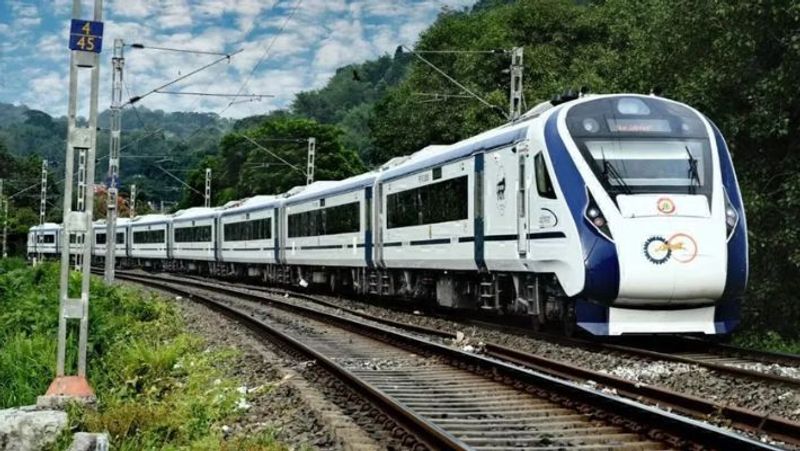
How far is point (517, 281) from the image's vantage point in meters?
14.7

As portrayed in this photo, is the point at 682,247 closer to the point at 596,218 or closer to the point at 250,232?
the point at 596,218

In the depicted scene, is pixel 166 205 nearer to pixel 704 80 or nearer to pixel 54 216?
pixel 54 216

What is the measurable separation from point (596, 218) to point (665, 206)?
84 cm

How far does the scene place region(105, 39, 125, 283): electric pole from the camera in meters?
27.2

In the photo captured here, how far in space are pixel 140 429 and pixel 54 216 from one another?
93094 mm

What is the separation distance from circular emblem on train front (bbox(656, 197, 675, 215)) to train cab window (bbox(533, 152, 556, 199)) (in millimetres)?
1387

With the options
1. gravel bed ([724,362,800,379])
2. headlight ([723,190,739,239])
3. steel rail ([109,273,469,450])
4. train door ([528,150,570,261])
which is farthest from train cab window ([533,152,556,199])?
steel rail ([109,273,469,450])

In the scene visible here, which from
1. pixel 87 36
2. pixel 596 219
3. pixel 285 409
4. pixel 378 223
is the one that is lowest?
pixel 285 409

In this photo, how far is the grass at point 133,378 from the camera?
301 inches

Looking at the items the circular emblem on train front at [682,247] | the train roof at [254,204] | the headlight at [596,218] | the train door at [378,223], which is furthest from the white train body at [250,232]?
the circular emblem on train front at [682,247]

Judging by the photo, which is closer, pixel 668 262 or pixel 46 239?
pixel 668 262

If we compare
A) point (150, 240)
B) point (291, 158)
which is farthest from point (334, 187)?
point (291, 158)

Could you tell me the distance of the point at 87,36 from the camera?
8.73 metres

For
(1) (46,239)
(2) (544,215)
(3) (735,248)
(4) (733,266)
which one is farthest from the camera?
(1) (46,239)
